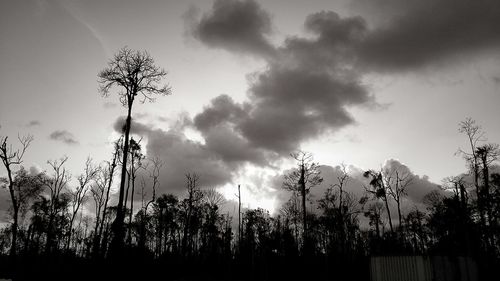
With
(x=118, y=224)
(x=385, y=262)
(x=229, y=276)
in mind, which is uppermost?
(x=118, y=224)

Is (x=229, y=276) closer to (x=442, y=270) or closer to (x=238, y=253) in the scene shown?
(x=238, y=253)

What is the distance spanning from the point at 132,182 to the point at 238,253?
605 inches

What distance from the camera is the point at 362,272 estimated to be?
29812 mm

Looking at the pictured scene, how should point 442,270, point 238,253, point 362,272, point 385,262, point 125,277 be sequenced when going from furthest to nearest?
point 238,253 < point 362,272 < point 125,277 < point 385,262 < point 442,270

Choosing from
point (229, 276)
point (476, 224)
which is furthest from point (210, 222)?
point (476, 224)

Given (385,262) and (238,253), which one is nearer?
(385,262)

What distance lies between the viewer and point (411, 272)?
21016 millimetres

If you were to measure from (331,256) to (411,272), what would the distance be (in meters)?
14.4

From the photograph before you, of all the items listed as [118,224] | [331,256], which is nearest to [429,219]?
[331,256]

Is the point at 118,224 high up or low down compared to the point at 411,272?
up

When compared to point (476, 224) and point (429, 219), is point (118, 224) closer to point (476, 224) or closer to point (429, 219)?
point (476, 224)

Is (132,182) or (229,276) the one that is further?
(132,182)

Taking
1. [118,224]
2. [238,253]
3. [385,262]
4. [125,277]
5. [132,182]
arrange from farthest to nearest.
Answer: [238,253]
[132,182]
[125,277]
[385,262]
[118,224]

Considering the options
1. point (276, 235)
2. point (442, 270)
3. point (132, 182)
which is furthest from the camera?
point (276, 235)
